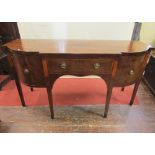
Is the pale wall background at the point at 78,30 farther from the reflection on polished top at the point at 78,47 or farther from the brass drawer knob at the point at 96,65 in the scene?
the brass drawer knob at the point at 96,65

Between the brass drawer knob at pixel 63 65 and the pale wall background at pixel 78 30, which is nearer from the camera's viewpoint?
the brass drawer knob at pixel 63 65

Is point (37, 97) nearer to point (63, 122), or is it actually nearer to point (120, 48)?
point (63, 122)

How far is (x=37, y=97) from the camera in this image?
6.35ft

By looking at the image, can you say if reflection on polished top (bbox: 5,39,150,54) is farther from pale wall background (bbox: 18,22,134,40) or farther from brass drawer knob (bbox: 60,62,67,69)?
pale wall background (bbox: 18,22,134,40)

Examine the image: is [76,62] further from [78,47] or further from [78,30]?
[78,30]

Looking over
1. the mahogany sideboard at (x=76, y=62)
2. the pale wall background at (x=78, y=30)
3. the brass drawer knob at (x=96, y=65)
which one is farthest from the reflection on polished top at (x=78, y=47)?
the pale wall background at (x=78, y=30)

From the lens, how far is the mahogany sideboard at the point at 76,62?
50.2 inches

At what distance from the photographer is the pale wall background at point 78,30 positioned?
193 cm

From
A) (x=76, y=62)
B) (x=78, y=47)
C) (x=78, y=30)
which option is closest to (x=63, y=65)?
(x=76, y=62)

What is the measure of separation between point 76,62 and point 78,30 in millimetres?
864

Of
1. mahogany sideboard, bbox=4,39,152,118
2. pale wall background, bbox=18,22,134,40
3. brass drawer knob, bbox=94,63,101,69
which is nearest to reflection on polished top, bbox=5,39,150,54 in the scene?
mahogany sideboard, bbox=4,39,152,118

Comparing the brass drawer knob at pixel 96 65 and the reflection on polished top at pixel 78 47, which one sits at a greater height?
the reflection on polished top at pixel 78 47
